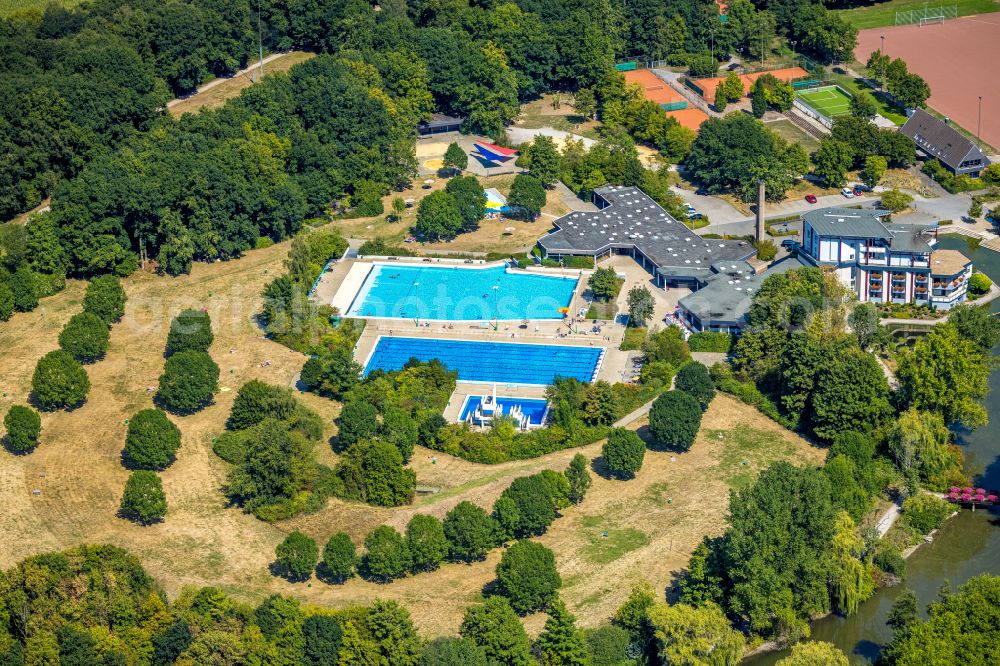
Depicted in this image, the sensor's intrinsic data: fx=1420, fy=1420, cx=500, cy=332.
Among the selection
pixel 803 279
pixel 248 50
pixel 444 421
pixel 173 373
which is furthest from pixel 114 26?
pixel 803 279

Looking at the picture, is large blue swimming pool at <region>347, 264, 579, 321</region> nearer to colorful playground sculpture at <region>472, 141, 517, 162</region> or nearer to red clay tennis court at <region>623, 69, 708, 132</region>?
colorful playground sculpture at <region>472, 141, 517, 162</region>

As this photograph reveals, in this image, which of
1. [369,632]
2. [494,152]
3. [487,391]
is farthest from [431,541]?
[494,152]

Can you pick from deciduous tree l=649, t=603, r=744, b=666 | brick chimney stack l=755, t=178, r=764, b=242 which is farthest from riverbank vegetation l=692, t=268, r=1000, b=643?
brick chimney stack l=755, t=178, r=764, b=242

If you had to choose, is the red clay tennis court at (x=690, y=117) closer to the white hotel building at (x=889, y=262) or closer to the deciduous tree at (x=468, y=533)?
the white hotel building at (x=889, y=262)

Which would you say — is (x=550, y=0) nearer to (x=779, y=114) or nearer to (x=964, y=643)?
(x=779, y=114)

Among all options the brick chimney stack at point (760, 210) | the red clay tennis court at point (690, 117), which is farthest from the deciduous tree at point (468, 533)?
the red clay tennis court at point (690, 117)

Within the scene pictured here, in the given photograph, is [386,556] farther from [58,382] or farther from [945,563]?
[945,563]
